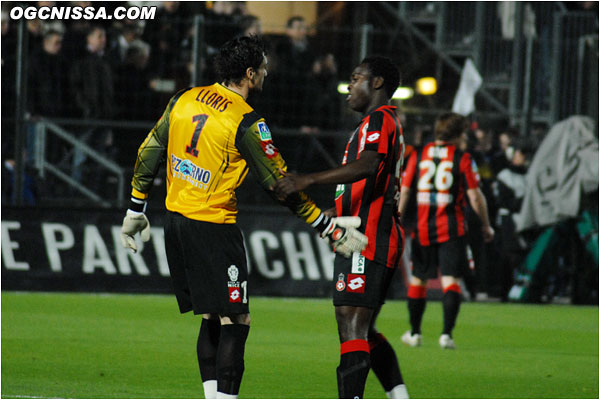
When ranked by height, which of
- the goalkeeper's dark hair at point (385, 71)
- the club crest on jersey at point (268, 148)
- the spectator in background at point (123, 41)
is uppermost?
the spectator in background at point (123, 41)

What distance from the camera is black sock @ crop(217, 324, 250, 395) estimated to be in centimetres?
573

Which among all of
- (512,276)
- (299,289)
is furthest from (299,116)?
(512,276)

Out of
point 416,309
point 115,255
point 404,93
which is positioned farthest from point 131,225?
point 404,93

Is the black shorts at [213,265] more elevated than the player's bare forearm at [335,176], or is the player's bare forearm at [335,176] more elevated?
the player's bare forearm at [335,176]

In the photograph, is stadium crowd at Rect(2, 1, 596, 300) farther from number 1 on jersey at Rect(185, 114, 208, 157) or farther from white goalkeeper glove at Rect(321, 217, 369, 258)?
white goalkeeper glove at Rect(321, 217, 369, 258)

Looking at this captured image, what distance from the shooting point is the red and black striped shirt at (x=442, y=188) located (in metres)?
10.2

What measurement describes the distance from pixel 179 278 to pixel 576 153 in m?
10.5

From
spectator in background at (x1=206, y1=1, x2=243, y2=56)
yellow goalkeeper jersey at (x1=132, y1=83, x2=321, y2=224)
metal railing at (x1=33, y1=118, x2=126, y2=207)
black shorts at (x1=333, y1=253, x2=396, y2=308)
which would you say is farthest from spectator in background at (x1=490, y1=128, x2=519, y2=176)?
yellow goalkeeper jersey at (x1=132, y1=83, x2=321, y2=224)

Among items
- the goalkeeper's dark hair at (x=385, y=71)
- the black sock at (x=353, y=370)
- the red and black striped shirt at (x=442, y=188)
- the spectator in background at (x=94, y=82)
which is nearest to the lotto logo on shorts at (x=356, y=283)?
the black sock at (x=353, y=370)

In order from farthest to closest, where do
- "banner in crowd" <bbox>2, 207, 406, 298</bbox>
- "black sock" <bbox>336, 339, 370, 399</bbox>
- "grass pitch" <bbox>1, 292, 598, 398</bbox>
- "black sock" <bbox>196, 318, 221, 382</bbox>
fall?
"banner in crowd" <bbox>2, 207, 406, 298</bbox>, "grass pitch" <bbox>1, 292, 598, 398</bbox>, "black sock" <bbox>196, 318, 221, 382</bbox>, "black sock" <bbox>336, 339, 370, 399</bbox>

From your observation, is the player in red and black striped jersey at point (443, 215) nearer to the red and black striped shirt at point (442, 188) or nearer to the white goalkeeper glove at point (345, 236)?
the red and black striped shirt at point (442, 188)

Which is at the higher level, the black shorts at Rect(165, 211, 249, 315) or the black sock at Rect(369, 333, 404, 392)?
the black shorts at Rect(165, 211, 249, 315)

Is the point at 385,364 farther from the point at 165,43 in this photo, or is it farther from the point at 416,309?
the point at 165,43

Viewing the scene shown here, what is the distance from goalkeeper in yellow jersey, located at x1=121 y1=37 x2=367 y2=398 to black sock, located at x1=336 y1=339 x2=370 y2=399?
53 centimetres
